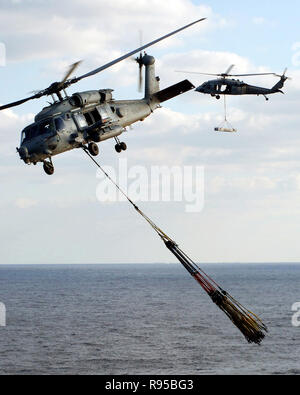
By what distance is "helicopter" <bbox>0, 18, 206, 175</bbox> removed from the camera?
115 feet

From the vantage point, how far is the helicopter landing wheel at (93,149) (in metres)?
35.6

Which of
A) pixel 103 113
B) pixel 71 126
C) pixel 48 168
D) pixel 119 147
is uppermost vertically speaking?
pixel 103 113

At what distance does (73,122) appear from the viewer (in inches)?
1422

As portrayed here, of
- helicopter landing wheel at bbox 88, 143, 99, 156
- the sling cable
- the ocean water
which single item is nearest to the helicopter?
helicopter landing wheel at bbox 88, 143, 99, 156

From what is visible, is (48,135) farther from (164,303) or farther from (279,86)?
(164,303)

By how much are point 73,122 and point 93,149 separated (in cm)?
197

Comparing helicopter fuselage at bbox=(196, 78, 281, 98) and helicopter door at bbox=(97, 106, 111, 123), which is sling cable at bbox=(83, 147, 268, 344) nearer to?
helicopter door at bbox=(97, 106, 111, 123)

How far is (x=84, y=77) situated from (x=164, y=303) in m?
152

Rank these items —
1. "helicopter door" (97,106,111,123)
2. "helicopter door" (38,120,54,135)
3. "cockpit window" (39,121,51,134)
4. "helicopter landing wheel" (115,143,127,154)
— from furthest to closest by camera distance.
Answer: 1. "helicopter landing wheel" (115,143,127,154)
2. "helicopter door" (97,106,111,123)
3. "cockpit window" (39,121,51,134)
4. "helicopter door" (38,120,54,135)

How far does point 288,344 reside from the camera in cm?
11412

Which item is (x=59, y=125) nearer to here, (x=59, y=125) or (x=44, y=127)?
(x=59, y=125)


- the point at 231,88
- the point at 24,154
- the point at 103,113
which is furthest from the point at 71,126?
the point at 231,88

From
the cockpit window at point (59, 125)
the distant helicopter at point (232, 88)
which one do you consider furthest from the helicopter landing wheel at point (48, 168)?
the distant helicopter at point (232, 88)
